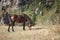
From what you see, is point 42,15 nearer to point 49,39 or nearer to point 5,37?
point 49,39

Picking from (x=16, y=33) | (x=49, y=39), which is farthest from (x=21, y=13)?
(x=49, y=39)

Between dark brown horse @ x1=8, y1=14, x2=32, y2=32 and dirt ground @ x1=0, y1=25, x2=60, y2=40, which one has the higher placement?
dark brown horse @ x1=8, y1=14, x2=32, y2=32

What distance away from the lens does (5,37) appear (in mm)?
2338

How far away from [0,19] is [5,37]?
0.21m

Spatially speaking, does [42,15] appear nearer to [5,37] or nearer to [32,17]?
[32,17]

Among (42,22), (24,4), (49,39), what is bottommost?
(49,39)

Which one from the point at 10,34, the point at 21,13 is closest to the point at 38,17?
the point at 21,13

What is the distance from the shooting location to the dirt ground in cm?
228

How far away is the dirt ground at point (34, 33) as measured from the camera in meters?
2.28

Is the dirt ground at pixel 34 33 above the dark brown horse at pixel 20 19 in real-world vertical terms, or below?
below

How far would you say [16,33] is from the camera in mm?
2346

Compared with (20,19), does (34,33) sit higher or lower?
lower

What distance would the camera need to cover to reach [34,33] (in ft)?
7.63

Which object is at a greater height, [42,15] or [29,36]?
[42,15]
